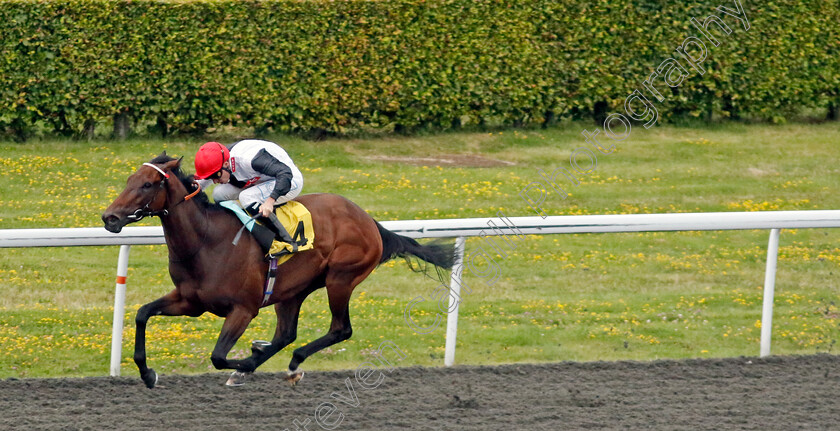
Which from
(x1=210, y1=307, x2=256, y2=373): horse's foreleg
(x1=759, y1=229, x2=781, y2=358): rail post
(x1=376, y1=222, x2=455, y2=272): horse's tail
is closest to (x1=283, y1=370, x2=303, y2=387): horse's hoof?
(x1=210, y1=307, x2=256, y2=373): horse's foreleg

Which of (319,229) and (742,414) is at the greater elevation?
(319,229)

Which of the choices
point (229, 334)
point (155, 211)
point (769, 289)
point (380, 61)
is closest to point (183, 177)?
point (155, 211)

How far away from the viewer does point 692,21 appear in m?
11.2

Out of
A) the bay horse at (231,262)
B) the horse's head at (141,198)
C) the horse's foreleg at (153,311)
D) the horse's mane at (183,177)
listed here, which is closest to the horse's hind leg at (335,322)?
the bay horse at (231,262)

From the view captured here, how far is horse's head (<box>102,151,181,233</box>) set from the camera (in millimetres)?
4516

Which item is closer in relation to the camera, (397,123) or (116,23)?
(116,23)

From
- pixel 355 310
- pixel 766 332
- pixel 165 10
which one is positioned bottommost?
pixel 355 310

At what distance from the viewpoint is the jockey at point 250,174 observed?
16.1 feet

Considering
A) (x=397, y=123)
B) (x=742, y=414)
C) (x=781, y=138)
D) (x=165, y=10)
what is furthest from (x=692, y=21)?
(x=742, y=414)

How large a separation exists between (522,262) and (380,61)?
11.1 feet

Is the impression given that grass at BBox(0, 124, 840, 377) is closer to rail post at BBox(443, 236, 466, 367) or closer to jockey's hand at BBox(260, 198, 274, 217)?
rail post at BBox(443, 236, 466, 367)

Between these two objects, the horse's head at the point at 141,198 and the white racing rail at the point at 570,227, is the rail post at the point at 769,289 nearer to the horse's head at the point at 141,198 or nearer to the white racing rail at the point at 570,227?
the white racing rail at the point at 570,227

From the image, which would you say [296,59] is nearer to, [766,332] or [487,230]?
[487,230]

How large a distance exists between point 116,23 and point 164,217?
587cm
